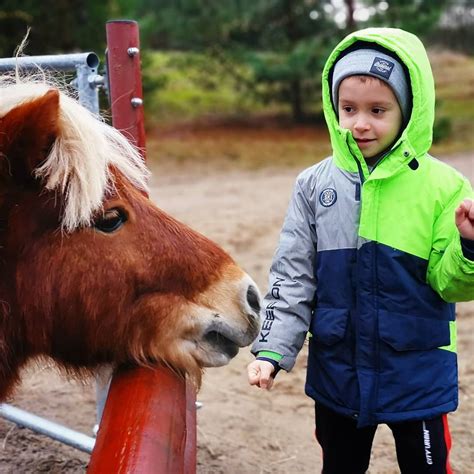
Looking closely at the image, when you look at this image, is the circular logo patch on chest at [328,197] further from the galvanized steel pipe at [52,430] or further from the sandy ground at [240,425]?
the galvanized steel pipe at [52,430]

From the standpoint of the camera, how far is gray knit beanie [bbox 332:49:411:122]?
6.49ft

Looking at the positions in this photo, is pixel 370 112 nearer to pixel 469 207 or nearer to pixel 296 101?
pixel 469 207

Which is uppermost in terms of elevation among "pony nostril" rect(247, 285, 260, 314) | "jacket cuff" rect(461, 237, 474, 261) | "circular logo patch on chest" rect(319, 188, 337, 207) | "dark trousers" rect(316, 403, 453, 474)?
"circular logo patch on chest" rect(319, 188, 337, 207)

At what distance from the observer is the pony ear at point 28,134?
161 centimetres

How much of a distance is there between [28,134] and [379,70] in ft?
3.26

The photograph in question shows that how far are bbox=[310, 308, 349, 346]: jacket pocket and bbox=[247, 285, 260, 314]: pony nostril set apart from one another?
1.05ft

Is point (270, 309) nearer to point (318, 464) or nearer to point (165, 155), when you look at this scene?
point (318, 464)

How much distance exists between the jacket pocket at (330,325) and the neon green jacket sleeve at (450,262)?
0.28 metres

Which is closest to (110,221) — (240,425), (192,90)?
(240,425)

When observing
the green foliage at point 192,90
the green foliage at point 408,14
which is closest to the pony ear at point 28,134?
the green foliage at point 192,90

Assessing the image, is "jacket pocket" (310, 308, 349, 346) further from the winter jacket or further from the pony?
the pony

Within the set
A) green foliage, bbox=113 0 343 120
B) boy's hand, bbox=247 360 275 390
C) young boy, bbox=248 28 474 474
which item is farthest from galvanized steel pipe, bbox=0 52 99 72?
green foliage, bbox=113 0 343 120

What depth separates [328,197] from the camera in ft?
6.95

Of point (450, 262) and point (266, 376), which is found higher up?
point (450, 262)
